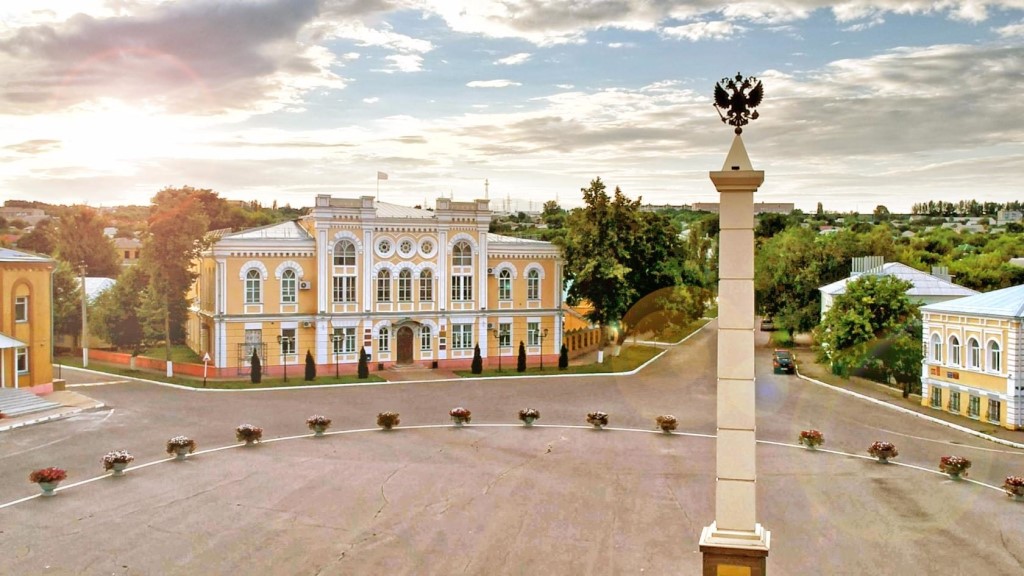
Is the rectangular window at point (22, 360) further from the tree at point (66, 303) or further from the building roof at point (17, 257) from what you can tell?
the tree at point (66, 303)

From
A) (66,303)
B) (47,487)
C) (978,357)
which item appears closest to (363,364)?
(47,487)

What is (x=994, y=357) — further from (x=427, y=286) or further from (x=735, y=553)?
(x=427, y=286)

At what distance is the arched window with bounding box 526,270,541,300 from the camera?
1877 inches

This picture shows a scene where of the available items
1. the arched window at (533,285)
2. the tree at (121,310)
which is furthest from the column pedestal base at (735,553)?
the tree at (121,310)

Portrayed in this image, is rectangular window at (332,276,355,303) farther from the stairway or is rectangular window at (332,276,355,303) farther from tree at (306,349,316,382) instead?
the stairway

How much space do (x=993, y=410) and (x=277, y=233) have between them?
34612 millimetres

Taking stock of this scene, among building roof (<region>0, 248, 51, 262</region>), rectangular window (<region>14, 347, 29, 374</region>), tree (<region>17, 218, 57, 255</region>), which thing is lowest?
rectangular window (<region>14, 347, 29, 374</region>)

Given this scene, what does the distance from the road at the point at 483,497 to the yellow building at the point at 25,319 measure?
491 cm

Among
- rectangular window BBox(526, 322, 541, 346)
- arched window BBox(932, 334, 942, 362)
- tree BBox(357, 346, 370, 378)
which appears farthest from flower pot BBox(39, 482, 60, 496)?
arched window BBox(932, 334, 942, 362)

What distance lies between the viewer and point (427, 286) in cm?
4503

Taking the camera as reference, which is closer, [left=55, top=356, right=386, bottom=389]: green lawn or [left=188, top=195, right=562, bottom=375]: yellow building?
[left=55, top=356, right=386, bottom=389]: green lawn

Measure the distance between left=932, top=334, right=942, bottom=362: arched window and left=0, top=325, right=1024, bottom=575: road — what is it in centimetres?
334

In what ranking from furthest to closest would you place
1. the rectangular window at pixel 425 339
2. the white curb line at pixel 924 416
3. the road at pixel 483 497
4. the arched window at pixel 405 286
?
the rectangular window at pixel 425 339 → the arched window at pixel 405 286 → the white curb line at pixel 924 416 → the road at pixel 483 497

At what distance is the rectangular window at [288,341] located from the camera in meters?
42.3
